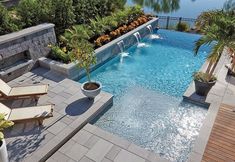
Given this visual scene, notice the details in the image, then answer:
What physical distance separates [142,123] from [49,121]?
2865mm

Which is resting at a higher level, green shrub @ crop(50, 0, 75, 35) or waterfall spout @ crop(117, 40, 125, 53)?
green shrub @ crop(50, 0, 75, 35)

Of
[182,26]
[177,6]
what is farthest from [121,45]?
[177,6]

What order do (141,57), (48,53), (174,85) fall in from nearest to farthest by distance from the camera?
(174,85)
(48,53)
(141,57)

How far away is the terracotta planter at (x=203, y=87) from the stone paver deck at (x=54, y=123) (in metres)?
3.18

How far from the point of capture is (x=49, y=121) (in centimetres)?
642

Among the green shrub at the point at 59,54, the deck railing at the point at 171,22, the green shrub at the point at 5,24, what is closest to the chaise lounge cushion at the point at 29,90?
the green shrub at the point at 59,54

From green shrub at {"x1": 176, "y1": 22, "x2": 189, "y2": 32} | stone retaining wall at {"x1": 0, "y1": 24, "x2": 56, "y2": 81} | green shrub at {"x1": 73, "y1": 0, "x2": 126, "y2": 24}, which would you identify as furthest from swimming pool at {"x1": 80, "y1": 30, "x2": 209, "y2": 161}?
green shrub at {"x1": 73, "y1": 0, "x2": 126, "y2": 24}

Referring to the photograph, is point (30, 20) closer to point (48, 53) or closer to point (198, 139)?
point (48, 53)

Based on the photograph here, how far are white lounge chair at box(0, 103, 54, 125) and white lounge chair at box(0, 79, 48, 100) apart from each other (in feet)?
2.66

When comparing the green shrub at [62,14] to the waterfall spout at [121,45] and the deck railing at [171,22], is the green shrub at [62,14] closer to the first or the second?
the waterfall spout at [121,45]

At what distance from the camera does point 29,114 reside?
6035 millimetres

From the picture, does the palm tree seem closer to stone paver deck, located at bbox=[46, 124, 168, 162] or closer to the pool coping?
the pool coping

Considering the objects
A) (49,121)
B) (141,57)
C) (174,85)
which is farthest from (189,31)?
(49,121)

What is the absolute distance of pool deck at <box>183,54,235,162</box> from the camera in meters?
5.48
